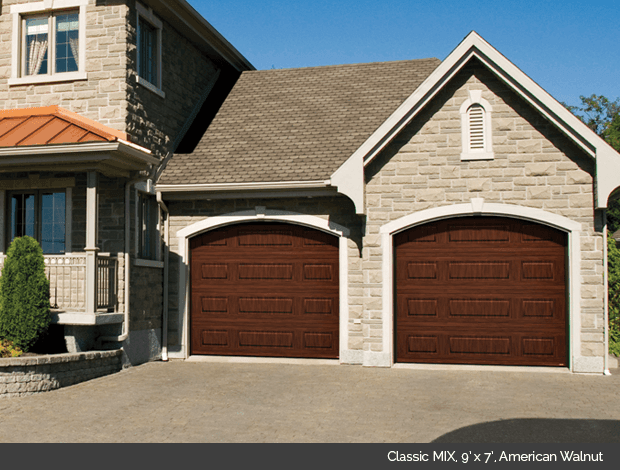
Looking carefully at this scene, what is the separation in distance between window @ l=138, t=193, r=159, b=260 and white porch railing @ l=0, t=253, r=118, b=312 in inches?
51.9

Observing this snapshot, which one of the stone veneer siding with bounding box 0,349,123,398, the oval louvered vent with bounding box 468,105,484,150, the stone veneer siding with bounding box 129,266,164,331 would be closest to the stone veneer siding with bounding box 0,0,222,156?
the stone veneer siding with bounding box 129,266,164,331

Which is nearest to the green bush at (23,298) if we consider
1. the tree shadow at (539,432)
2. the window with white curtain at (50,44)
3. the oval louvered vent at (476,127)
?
the window with white curtain at (50,44)

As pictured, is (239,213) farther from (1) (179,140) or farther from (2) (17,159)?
(2) (17,159)

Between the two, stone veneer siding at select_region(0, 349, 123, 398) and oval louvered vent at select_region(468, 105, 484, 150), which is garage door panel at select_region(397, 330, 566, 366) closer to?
oval louvered vent at select_region(468, 105, 484, 150)

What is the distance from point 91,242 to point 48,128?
6.91 feet

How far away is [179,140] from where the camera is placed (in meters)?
14.0

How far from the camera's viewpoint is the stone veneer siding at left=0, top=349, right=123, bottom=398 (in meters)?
9.16

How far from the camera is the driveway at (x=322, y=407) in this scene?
683 centimetres

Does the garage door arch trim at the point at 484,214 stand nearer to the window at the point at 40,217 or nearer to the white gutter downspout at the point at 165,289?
the white gutter downspout at the point at 165,289

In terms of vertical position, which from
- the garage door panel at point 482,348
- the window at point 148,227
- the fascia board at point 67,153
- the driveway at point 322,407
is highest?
the fascia board at point 67,153

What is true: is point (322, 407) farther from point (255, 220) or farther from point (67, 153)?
point (67, 153)

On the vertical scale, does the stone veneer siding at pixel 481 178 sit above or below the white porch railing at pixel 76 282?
above

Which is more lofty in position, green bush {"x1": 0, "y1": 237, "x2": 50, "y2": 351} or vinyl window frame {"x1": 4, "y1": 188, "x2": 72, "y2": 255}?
vinyl window frame {"x1": 4, "y1": 188, "x2": 72, "y2": 255}

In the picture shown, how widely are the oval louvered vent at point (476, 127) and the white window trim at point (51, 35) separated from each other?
7020 millimetres
